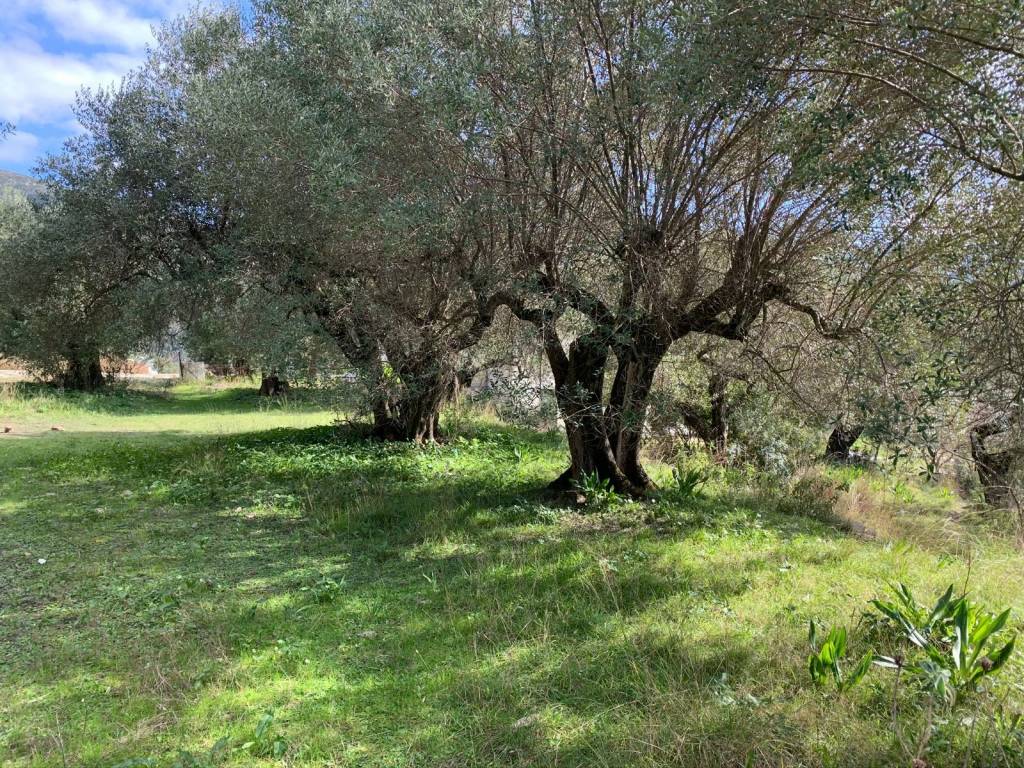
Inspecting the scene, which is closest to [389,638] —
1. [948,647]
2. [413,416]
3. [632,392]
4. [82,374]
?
[948,647]

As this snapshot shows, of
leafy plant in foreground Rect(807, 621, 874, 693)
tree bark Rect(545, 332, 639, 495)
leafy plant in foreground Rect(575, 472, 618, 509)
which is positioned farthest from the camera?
leafy plant in foreground Rect(575, 472, 618, 509)

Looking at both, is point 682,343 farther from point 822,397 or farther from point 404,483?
point 404,483

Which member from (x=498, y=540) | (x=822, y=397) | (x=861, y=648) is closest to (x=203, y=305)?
(x=498, y=540)

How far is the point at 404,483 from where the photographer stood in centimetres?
909

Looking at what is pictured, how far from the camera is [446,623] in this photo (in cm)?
441

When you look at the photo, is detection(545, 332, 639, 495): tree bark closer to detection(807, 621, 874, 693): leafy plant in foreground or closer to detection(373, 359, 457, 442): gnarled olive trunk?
detection(373, 359, 457, 442): gnarled olive trunk

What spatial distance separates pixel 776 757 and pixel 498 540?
13.1 feet

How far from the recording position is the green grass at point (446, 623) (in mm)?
2973

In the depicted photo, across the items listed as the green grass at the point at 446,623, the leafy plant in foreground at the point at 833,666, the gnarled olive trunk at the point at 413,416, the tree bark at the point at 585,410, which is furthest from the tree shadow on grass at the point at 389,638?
the gnarled olive trunk at the point at 413,416

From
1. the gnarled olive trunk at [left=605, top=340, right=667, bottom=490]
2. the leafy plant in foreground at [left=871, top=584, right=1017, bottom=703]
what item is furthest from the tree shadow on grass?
the gnarled olive trunk at [left=605, top=340, right=667, bottom=490]

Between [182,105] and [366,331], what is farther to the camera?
[182,105]

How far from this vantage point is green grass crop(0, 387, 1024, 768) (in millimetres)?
2973

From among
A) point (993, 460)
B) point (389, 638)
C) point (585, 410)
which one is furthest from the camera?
point (993, 460)

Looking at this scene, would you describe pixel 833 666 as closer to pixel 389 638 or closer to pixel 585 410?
pixel 389 638
